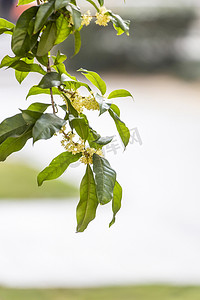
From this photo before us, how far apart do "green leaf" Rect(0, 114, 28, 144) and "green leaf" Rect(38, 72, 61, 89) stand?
0.16 feet

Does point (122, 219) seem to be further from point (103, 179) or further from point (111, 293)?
point (103, 179)

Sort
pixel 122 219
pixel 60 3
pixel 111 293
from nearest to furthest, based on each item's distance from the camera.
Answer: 1. pixel 60 3
2. pixel 111 293
3. pixel 122 219

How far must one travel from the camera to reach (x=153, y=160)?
4.07 metres

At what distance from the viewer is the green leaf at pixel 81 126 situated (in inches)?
22.1

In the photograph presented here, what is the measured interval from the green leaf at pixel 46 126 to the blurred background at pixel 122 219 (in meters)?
1.31

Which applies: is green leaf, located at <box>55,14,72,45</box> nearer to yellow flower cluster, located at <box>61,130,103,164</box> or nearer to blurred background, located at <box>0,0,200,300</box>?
yellow flower cluster, located at <box>61,130,103,164</box>

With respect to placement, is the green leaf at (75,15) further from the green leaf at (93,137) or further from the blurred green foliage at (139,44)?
the blurred green foliage at (139,44)

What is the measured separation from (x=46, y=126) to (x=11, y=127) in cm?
5

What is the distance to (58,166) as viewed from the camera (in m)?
0.62

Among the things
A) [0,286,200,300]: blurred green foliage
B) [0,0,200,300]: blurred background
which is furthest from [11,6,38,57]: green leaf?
[0,286,200,300]: blurred green foliage

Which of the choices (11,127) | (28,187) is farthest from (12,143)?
(28,187)

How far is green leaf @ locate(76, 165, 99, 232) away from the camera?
596mm

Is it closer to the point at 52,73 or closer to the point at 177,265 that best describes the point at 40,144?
the point at 177,265

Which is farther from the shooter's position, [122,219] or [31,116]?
[122,219]
